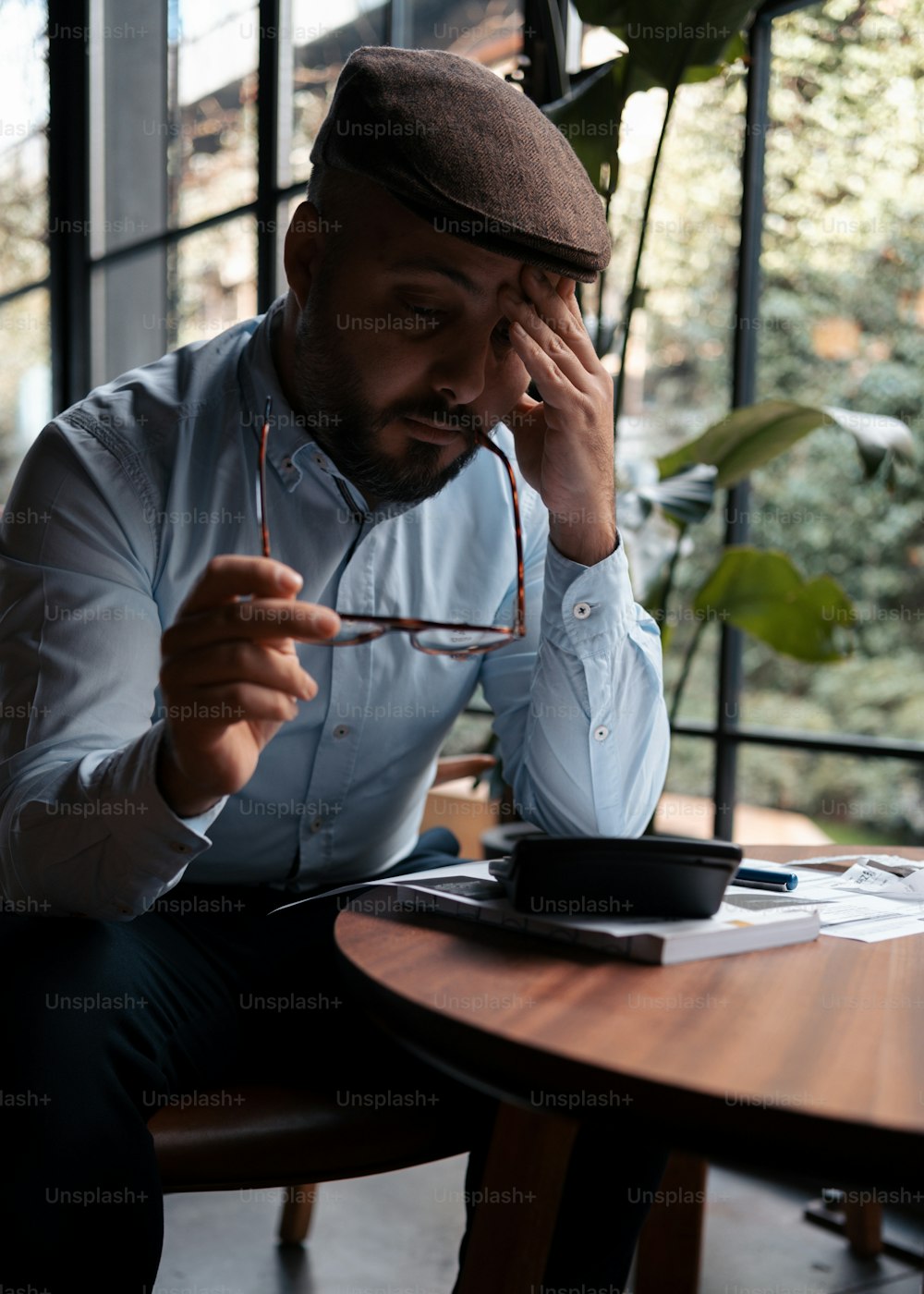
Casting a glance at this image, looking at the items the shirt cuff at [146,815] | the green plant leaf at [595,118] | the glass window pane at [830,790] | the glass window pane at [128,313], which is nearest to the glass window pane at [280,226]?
the glass window pane at [128,313]

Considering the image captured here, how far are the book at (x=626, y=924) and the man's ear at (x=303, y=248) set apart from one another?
0.71m

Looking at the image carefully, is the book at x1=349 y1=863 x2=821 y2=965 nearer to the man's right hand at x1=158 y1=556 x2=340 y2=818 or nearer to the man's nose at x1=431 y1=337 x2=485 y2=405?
the man's right hand at x1=158 y1=556 x2=340 y2=818

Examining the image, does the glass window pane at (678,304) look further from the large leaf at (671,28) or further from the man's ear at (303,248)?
the man's ear at (303,248)

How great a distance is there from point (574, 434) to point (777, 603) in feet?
4.33

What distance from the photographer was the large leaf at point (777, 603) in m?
2.52

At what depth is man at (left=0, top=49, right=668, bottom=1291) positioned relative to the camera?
3.27 ft

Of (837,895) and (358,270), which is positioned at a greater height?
(358,270)

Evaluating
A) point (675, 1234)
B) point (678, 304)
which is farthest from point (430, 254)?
point (678, 304)

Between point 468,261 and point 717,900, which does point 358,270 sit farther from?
point 717,900

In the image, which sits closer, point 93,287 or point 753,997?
point 753,997

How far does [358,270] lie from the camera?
1.29 meters

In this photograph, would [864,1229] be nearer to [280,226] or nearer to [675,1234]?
[675,1234]

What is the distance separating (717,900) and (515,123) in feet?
2.74

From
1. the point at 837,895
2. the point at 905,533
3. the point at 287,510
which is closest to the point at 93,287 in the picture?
the point at 905,533
